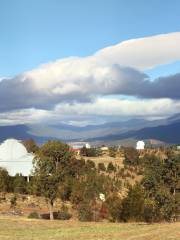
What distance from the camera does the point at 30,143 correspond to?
141750 millimetres

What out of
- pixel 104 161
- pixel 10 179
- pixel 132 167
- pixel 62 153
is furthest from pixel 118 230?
pixel 104 161

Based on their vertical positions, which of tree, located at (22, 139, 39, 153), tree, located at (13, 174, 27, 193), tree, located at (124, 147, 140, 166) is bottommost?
tree, located at (13, 174, 27, 193)

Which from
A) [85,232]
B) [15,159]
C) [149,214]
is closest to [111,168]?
[15,159]

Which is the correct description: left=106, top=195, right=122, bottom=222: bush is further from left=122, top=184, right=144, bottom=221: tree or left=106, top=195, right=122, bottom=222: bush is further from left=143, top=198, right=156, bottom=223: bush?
left=143, top=198, right=156, bottom=223: bush

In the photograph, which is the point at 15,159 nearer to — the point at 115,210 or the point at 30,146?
the point at 30,146

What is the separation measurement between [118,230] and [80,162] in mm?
69915

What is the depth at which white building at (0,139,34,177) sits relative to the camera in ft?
346

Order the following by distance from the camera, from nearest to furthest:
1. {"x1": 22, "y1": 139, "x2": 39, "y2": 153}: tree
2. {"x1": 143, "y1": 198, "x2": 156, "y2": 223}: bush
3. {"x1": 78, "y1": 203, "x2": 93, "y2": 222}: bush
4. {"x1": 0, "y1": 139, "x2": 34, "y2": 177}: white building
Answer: {"x1": 143, "y1": 198, "x2": 156, "y2": 223}: bush, {"x1": 78, "y1": 203, "x2": 93, "y2": 222}: bush, {"x1": 0, "y1": 139, "x2": 34, "y2": 177}: white building, {"x1": 22, "y1": 139, "x2": 39, "y2": 153}: tree

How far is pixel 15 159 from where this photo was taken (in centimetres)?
11225

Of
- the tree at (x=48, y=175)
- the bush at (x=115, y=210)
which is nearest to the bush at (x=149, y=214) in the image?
the bush at (x=115, y=210)

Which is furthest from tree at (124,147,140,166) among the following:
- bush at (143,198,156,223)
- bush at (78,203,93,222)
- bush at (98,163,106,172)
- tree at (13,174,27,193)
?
bush at (143,198,156,223)

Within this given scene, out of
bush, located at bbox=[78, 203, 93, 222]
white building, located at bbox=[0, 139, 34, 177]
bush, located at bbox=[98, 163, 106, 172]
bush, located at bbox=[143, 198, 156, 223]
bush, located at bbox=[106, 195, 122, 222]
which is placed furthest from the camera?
bush, located at bbox=[98, 163, 106, 172]

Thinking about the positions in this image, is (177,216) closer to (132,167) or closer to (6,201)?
(6,201)

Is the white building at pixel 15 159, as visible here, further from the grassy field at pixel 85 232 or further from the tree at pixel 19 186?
the grassy field at pixel 85 232
